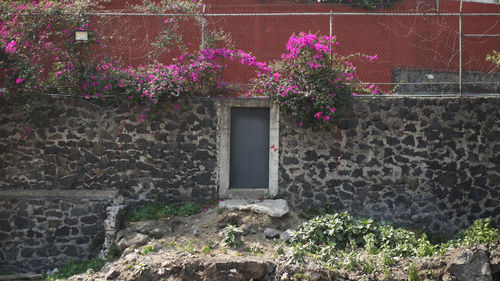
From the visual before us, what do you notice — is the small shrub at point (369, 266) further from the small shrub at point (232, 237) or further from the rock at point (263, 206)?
the small shrub at point (232, 237)

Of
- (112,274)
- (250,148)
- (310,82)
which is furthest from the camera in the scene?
(250,148)

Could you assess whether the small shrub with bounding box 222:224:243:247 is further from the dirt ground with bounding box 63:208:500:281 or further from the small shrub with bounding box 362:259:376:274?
the small shrub with bounding box 362:259:376:274

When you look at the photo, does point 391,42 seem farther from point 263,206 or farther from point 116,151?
point 116,151

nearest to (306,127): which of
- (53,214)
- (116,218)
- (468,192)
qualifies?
(468,192)

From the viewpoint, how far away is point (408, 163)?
8.31 m

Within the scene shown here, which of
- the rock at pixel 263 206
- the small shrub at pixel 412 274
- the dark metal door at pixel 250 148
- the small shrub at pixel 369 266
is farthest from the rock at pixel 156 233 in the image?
the small shrub at pixel 412 274

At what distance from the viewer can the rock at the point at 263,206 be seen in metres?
7.69

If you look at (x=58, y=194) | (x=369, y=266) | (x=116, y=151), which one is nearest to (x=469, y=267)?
(x=369, y=266)

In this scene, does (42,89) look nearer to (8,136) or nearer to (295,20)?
(8,136)

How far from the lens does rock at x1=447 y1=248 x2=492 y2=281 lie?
6391 mm

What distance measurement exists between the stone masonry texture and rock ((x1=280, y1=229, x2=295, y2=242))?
1003 mm

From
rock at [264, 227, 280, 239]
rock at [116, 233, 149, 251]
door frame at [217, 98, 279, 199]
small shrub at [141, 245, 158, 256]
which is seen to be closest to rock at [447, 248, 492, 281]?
rock at [264, 227, 280, 239]

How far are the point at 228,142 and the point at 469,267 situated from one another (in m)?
4.41

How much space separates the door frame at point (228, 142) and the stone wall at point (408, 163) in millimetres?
279
